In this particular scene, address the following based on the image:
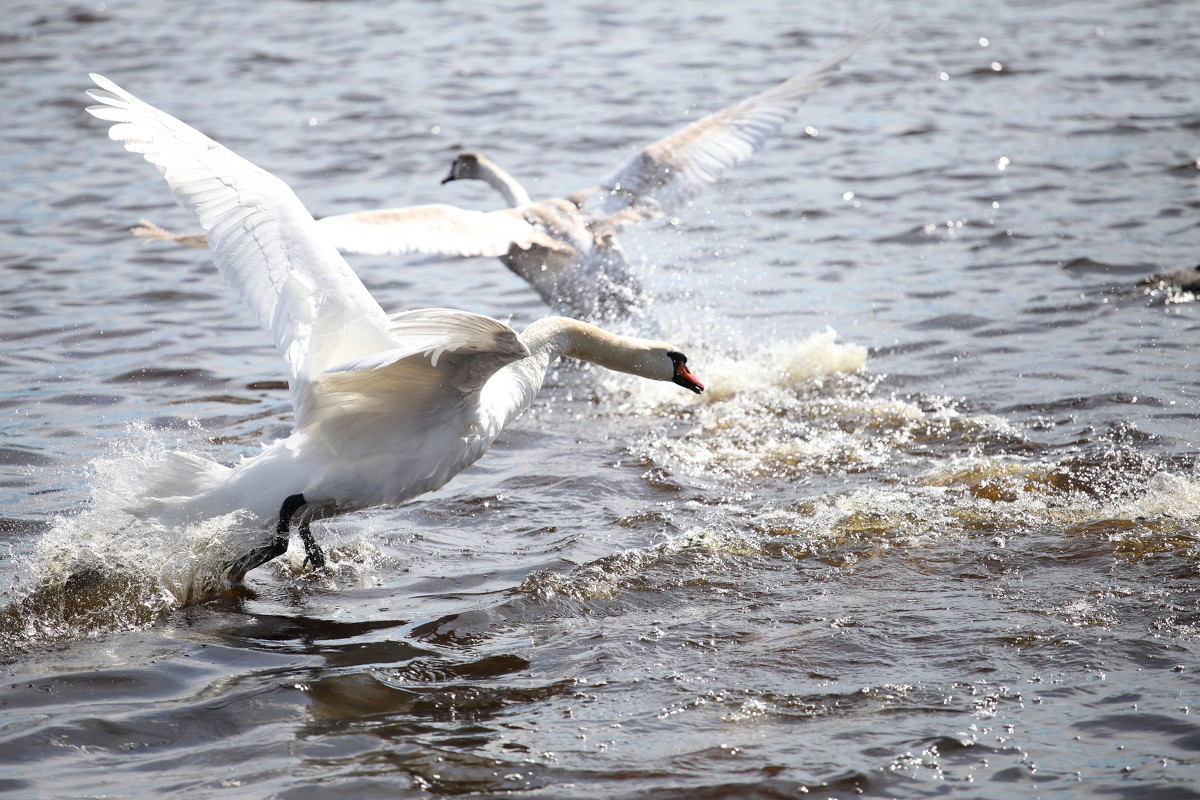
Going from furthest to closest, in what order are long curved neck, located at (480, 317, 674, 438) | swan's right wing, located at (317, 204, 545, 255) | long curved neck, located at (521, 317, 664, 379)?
swan's right wing, located at (317, 204, 545, 255)
long curved neck, located at (521, 317, 664, 379)
long curved neck, located at (480, 317, 674, 438)

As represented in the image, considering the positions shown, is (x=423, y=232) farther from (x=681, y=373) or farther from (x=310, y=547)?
(x=310, y=547)

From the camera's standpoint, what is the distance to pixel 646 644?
15.6ft

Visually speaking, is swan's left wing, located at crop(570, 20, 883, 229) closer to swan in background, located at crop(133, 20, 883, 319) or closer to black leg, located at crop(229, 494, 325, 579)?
swan in background, located at crop(133, 20, 883, 319)

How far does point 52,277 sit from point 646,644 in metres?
7.37

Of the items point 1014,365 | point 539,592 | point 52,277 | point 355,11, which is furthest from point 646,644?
point 355,11

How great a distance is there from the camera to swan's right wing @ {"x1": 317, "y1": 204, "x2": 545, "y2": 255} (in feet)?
26.8

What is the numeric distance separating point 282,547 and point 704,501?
2265 millimetres

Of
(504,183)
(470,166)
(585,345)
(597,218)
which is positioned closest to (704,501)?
(585,345)

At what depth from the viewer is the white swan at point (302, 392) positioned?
5.08m

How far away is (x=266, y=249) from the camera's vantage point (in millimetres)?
5230

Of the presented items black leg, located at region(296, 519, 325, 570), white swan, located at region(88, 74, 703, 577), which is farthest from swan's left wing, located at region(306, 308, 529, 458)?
black leg, located at region(296, 519, 325, 570)

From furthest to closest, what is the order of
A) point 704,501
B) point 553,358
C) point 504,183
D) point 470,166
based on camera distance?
point 470,166, point 504,183, point 704,501, point 553,358

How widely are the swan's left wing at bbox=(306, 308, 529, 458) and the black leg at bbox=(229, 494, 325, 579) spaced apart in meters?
0.31

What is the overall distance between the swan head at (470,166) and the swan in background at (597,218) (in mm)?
543
